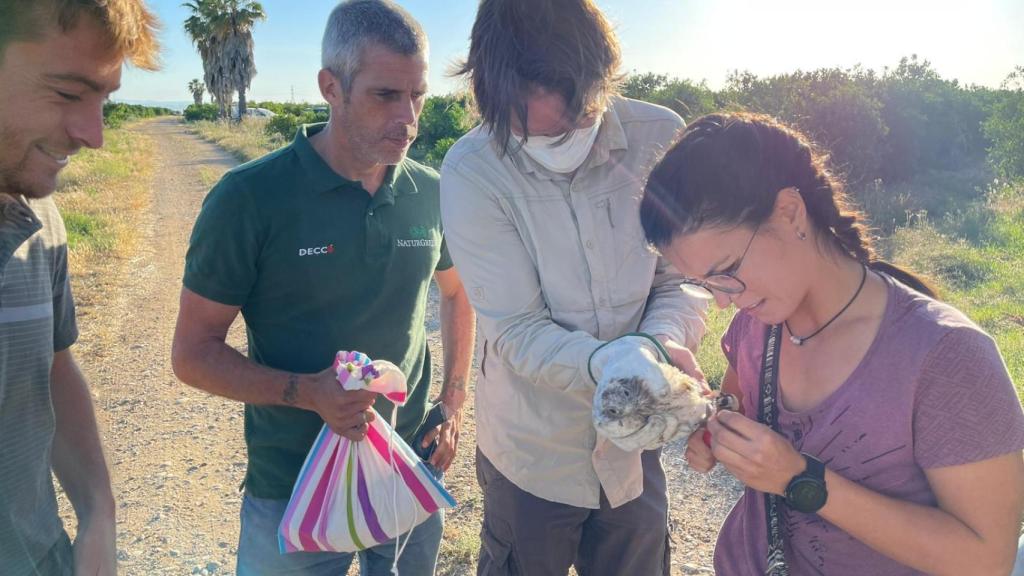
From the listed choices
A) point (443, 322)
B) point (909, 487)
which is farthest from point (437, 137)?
point (909, 487)

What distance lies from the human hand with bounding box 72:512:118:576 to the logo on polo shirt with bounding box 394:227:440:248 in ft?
3.90

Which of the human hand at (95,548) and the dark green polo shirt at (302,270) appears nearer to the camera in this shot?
the human hand at (95,548)

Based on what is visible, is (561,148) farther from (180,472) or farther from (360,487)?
(180,472)

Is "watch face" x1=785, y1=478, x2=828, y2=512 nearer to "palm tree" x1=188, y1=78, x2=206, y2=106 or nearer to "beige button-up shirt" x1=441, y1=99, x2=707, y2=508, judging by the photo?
"beige button-up shirt" x1=441, y1=99, x2=707, y2=508

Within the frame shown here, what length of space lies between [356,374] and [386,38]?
44.2 inches

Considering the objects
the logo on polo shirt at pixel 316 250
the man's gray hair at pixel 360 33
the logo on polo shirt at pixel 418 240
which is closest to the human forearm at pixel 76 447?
the logo on polo shirt at pixel 316 250

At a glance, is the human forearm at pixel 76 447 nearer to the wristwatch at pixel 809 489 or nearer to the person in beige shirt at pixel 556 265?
the person in beige shirt at pixel 556 265

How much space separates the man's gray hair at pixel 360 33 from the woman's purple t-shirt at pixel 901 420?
1659mm

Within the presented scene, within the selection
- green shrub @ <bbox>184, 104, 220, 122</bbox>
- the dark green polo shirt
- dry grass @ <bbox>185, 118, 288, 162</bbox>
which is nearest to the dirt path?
the dark green polo shirt

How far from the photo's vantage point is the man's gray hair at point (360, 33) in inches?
89.2

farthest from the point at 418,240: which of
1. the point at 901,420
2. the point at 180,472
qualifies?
the point at 180,472

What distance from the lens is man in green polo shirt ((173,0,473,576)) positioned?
210cm

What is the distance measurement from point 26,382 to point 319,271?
0.84 meters

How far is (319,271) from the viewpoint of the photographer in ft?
7.18
